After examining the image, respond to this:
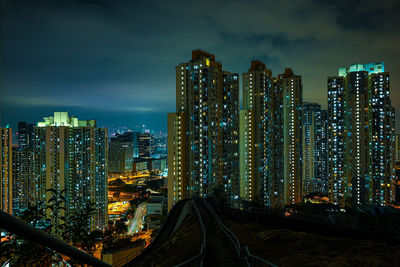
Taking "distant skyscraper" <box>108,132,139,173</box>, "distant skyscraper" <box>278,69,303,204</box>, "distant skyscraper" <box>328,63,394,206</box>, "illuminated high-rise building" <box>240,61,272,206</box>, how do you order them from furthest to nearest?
"distant skyscraper" <box>108,132,139,173</box> → "distant skyscraper" <box>278,69,303,204</box> → "distant skyscraper" <box>328,63,394,206</box> → "illuminated high-rise building" <box>240,61,272,206</box>

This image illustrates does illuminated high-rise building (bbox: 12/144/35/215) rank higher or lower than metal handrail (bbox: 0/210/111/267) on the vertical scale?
lower

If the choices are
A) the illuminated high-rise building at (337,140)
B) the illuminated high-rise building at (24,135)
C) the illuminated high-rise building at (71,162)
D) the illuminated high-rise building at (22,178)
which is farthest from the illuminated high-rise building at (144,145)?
the illuminated high-rise building at (337,140)

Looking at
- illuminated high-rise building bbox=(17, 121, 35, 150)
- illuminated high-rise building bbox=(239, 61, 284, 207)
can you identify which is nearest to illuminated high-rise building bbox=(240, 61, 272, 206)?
illuminated high-rise building bbox=(239, 61, 284, 207)

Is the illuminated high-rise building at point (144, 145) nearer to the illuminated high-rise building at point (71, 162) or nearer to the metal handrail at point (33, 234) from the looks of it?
the illuminated high-rise building at point (71, 162)

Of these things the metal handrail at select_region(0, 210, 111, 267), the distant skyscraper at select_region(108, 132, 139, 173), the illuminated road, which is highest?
the metal handrail at select_region(0, 210, 111, 267)

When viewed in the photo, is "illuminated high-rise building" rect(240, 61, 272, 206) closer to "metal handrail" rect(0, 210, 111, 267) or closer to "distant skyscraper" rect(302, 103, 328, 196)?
"distant skyscraper" rect(302, 103, 328, 196)

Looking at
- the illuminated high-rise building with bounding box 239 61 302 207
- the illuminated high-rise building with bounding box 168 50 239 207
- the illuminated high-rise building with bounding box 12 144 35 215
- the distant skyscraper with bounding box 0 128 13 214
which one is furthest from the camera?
the illuminated high-rise building with bounding box 12 144 35 215

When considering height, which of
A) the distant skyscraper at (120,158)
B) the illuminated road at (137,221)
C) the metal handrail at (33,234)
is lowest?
the illuminated road at (137,221)
